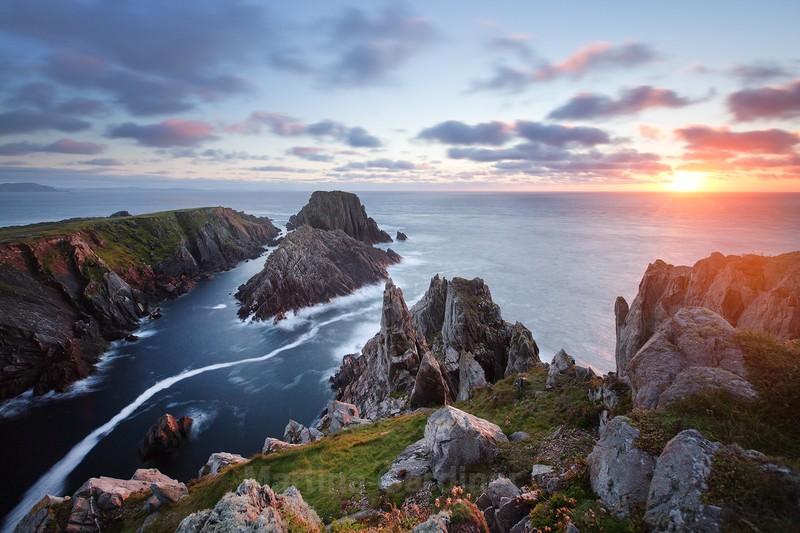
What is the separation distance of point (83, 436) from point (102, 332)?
3164 cm

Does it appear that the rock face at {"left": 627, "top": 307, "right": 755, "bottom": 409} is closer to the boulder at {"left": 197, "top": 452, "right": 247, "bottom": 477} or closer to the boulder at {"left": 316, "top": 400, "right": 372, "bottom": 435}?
the boulder at {"left": 316, "top": 400, "right": 372, "bottom": 435}

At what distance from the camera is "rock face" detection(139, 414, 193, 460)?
1610 inches

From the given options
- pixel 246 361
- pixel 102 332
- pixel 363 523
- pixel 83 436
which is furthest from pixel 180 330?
pixel 363 523

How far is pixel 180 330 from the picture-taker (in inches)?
2911

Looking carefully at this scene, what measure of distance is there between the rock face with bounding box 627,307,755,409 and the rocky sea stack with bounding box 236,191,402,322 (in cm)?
7467

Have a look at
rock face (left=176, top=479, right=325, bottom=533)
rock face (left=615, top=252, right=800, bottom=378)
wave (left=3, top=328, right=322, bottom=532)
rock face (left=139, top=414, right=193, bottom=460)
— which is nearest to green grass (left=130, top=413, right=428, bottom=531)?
rock face (left=176, top=479, right=325, bottom=533)

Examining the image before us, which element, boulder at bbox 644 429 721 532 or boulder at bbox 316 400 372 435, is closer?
boulder at bbox 644 429 721 532

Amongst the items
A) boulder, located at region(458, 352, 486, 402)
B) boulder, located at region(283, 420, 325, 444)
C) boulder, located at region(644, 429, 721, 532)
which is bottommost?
boulder, located at region(283, 420, 325, 444)

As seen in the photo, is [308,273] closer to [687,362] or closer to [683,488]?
[687,362]

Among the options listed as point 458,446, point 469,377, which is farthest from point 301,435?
point 458,446

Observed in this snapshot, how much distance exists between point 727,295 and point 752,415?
15267 millimetres

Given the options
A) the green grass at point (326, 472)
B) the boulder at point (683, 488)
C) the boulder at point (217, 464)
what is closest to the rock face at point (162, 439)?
the boulder at point (217, 464)

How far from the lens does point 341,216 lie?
520 feet

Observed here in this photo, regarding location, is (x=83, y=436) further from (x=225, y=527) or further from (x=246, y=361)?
(x=225, y=527)
